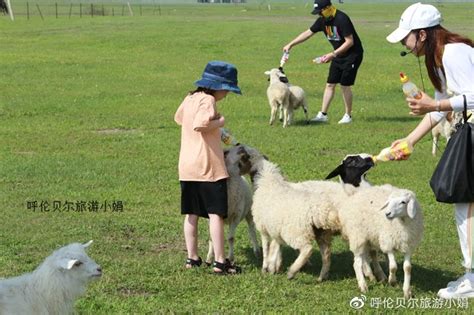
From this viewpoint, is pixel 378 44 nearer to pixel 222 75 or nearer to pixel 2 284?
pixel 222 75

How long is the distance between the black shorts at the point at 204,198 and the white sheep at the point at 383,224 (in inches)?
42.1

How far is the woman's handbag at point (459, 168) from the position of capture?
604 centimetres

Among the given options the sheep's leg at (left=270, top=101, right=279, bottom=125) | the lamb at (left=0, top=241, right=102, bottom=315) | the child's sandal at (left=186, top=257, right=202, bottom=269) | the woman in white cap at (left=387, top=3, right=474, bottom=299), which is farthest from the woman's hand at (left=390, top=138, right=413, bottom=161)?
the sheep's leg at (left=270, top=101, right=279, bottom=125)

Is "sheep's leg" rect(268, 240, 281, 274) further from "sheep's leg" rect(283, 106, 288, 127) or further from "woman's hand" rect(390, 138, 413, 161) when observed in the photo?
"sheep's leg" rect(283, 106, 288, 127)

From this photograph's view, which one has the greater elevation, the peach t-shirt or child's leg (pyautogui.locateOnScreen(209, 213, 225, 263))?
the peach t-shirt

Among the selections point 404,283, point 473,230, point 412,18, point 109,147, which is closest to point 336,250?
point 404,283

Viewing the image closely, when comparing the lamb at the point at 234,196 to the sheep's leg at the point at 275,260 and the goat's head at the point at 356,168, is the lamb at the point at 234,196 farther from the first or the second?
the goat's head at the point at 356,168

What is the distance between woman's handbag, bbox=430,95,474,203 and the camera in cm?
604

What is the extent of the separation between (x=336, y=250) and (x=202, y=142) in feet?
6.48

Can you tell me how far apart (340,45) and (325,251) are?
8927 mm

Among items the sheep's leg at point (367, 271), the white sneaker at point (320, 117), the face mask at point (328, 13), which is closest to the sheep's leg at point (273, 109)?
A: the white sneaker at point (320, 117)

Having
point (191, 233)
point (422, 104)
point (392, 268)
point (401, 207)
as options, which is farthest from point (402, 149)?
point (191, 233)

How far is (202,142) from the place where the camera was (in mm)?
7082

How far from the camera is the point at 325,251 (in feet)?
23.2
